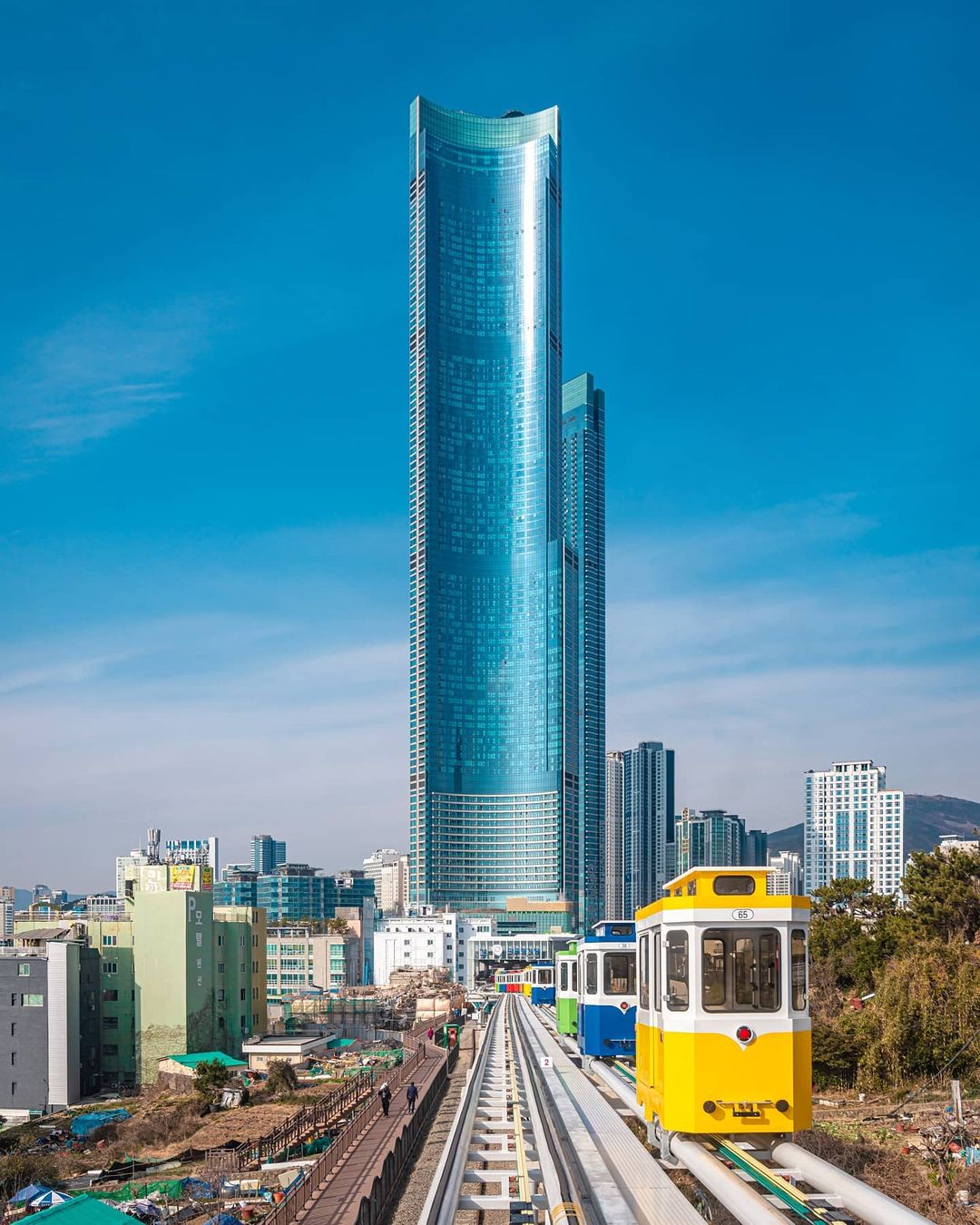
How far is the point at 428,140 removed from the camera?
173m

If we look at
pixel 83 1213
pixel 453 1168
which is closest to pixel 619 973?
pixel 453 1168

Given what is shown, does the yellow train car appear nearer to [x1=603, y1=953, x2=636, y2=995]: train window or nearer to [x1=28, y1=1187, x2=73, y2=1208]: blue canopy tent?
[x1=603, y1=953, x2=636, y2=995]: train window

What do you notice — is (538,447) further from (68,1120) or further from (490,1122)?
(490,1122)

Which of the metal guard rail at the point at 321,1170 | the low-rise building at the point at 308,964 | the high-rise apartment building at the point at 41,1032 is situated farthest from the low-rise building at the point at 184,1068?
the low-rise building at the point at 308,964

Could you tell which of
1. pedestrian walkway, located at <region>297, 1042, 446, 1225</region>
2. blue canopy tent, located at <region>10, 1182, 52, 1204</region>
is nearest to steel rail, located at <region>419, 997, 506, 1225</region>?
pedestrian walkway, located at <region>297, 1042, 446, 1225</region>

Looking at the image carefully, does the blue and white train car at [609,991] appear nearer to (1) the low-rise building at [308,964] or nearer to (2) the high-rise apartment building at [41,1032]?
(2) the high-rise apartment building at [41,1032]

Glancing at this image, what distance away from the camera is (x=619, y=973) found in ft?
73.9

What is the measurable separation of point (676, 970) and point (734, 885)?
111 cm

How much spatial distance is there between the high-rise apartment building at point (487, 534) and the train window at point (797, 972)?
15005cm

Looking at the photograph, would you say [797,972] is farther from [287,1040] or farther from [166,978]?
[166,978]

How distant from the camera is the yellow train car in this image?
1084cm

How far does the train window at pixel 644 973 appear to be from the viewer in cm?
1280

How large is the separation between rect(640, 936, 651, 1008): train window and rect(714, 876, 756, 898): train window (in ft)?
6.54

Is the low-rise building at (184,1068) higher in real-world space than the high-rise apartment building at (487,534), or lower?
lower
